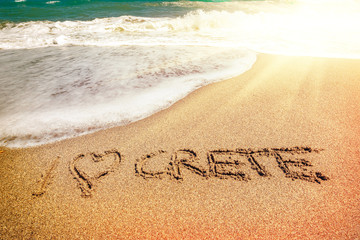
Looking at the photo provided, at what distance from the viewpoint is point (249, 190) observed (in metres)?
1.61

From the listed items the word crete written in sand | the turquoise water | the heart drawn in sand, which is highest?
the turquoise water

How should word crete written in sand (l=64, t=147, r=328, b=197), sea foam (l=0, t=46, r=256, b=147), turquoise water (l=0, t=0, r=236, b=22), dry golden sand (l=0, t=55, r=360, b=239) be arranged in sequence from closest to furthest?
1. dry golden sand (l=0, t=55, r=360, b=239)
2. word crete written in sand (l=64, t=147, r=328, b=197)
3. sea foam (l=0, t=46, r=256, b=147)
4. turquoise water (l=0, t=0, r=236, b=22)

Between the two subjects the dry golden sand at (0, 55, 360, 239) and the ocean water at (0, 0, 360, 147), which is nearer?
the dry golden sand at (0, 55, 360, 239)

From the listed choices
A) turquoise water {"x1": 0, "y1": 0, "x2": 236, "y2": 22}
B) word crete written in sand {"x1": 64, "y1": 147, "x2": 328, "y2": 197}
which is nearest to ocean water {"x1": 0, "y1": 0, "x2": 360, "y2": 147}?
word crete written in sand {"x1": 64, "y1": 147, "x2": 328, "y2": 197}

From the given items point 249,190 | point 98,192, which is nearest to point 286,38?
point 249,190

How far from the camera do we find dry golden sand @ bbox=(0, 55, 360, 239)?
4.62 ft

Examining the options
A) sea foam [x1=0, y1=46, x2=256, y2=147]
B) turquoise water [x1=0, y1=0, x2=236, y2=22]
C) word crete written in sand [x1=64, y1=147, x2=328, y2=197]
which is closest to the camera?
word crete written in sand [x1=64, y1=147, x2=328, y2=197]

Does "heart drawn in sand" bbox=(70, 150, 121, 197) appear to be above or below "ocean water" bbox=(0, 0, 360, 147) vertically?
below

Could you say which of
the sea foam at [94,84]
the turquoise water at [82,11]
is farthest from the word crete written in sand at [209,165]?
the turquoise water at [82,11]

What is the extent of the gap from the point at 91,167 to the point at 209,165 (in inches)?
46.7

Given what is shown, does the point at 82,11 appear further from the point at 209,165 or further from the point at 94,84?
the point at 209,165

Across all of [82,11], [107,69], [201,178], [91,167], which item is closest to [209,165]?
[201,178]

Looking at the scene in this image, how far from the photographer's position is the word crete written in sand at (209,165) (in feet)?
5.62

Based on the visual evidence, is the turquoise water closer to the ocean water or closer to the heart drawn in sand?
the ocean water
